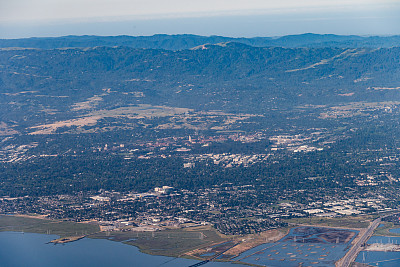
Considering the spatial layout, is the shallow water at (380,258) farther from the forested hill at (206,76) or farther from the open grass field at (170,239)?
the forested hill at (206,76)

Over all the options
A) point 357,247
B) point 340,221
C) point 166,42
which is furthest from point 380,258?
point 166,42

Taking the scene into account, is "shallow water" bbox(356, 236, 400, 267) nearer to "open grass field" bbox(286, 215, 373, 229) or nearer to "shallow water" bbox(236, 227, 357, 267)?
"shallow water" bbox(236, 227, 357, 267)

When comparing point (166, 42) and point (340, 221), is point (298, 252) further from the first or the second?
point (166, 42)

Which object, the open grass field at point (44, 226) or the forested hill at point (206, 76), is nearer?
the open grass field at point (44, 226)

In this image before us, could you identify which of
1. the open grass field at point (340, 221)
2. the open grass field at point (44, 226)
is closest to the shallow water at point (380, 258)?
the open grass field at point (340, 221)

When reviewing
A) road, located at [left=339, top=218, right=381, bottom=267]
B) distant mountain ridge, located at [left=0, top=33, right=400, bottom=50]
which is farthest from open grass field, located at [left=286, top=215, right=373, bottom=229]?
distant mountain ridge, located at [left=0, top=33, right=400, bottom=50]

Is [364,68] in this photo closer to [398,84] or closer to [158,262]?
[398,84]

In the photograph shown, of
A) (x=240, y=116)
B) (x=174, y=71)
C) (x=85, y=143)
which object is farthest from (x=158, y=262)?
(x=174, y=71)
